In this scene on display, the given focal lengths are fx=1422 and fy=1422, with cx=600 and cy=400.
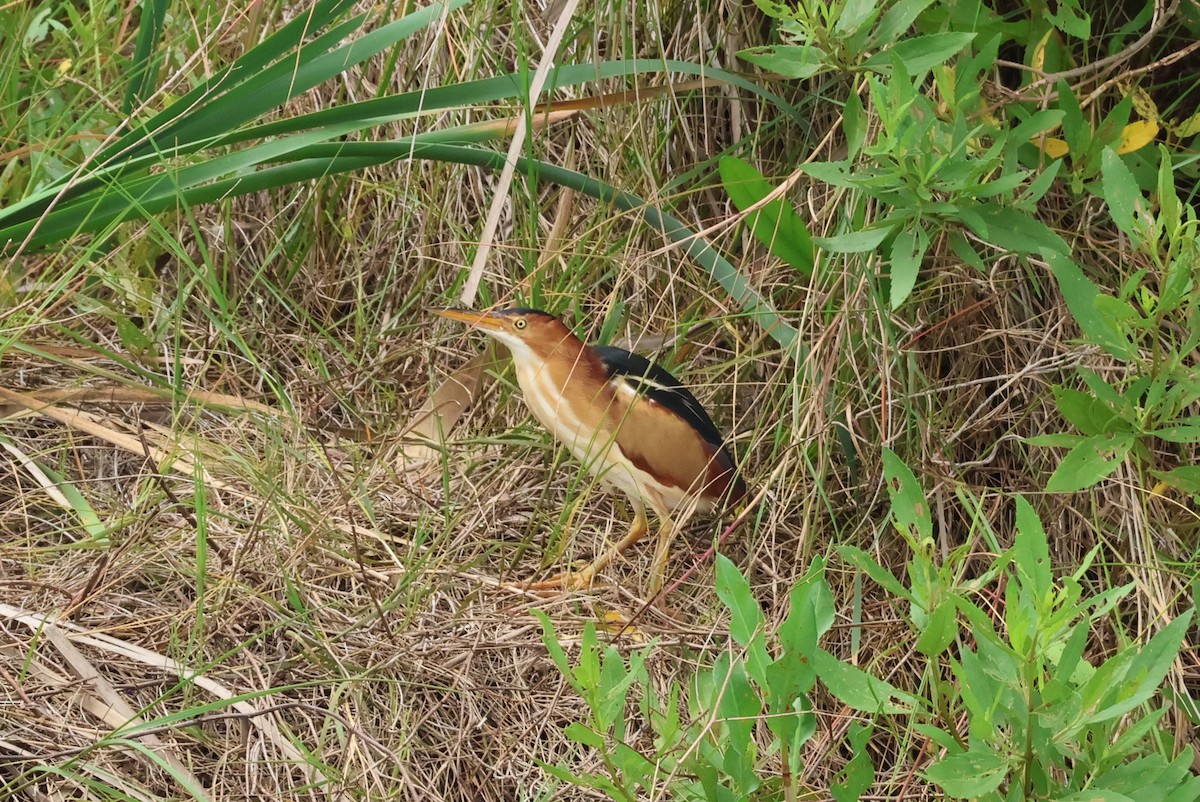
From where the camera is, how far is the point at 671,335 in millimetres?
2531

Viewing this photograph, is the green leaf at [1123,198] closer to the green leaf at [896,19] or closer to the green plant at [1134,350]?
the green plant at [1134,350]

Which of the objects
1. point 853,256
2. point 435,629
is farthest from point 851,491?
point 435,629

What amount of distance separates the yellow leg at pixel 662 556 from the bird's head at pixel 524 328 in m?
0.34

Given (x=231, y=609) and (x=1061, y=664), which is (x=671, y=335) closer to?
(x=231, y=609)

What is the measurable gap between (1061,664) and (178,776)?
3.62ft

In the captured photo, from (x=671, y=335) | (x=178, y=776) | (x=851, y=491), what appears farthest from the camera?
(x=671, y=335)

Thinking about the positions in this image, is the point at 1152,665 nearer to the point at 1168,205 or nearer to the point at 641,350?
the point at 1168,205

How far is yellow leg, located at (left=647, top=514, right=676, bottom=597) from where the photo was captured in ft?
7.36

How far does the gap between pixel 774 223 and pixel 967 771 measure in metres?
1.07

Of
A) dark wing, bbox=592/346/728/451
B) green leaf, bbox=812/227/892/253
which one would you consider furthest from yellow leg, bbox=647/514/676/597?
green leaf, bbox=812/227/892/253

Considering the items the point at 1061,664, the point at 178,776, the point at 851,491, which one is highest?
the point at 1061,664

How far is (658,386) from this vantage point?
233cm

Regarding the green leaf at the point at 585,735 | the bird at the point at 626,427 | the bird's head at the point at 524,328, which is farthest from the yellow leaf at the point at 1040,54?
the green leaf at the point at 585,735

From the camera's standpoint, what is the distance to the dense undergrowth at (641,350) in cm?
171
